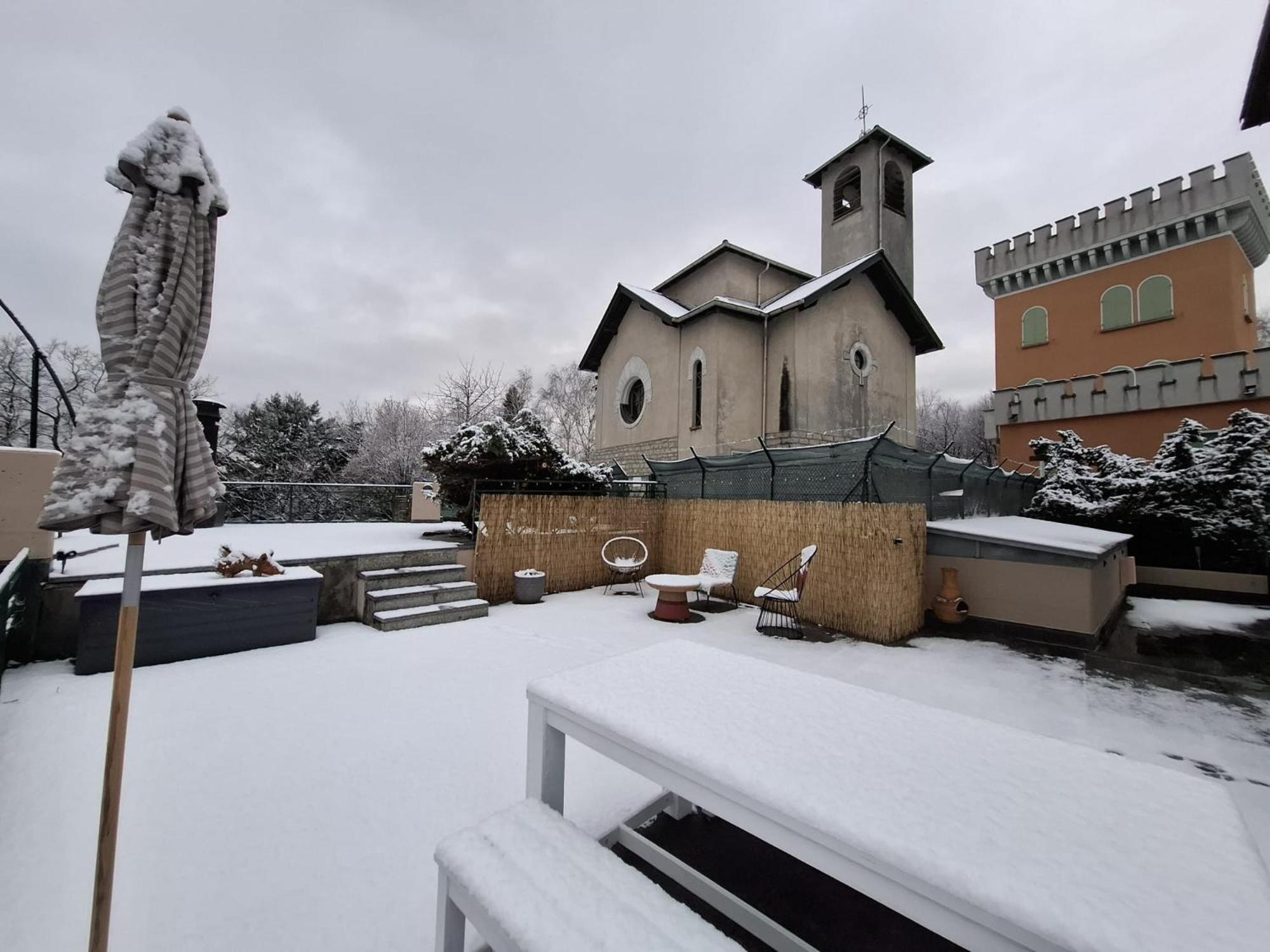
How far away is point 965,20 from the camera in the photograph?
6.67m

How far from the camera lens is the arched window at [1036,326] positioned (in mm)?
14430

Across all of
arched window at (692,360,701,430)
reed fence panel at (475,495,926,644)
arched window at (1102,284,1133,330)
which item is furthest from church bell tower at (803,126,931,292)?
reed fence panel at (475,495,926,644)

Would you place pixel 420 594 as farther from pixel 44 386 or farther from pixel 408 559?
pixel 44 386

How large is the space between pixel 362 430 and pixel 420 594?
1918 centimetres

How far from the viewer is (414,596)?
5.70 m

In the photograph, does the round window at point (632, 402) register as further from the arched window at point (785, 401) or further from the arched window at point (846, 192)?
the arched window at point (846, 192)

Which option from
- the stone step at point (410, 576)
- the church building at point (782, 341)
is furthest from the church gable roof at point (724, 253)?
the stone step at point (410, 576)

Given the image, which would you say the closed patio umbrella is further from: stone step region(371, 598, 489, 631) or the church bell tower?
the church bell tower

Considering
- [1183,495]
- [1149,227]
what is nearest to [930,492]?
[1183,495]

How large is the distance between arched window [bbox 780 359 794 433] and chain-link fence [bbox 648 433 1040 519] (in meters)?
4.21

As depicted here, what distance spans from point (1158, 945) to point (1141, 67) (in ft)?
34.9

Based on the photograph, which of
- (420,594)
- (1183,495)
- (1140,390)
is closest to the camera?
(420,594)

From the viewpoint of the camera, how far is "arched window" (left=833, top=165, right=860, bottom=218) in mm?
15672

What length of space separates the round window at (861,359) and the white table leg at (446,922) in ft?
44.4
